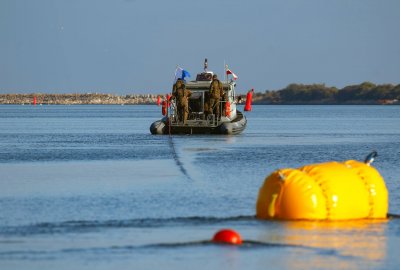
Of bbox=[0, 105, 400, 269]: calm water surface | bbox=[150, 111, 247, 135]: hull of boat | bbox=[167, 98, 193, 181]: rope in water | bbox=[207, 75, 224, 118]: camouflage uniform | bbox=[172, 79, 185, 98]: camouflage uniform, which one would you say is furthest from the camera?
bbox=[150, 111, 247, 135]: hull of boat

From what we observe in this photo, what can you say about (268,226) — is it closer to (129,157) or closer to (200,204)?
(200,204)

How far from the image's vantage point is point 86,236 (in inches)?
644

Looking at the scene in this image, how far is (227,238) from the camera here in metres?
15.5

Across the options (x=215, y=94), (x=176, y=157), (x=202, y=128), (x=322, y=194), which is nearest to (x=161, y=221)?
(x=322, y=194)

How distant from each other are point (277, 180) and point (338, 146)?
27629 millimetres

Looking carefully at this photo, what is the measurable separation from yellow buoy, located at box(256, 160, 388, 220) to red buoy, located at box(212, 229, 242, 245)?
187 centimetres

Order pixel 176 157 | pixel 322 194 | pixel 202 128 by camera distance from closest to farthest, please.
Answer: pixel 322 194 → pixel 176 157 → pixel 202 128

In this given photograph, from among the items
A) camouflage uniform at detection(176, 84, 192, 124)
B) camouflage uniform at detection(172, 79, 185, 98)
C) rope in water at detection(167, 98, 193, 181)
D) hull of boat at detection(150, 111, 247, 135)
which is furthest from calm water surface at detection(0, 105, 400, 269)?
hull of boat at detection(150, 111, 247, 135)

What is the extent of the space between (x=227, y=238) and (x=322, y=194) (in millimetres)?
2395

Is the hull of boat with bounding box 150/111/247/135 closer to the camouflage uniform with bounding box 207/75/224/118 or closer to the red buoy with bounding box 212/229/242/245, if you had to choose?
the camouflage uniform with bounding box 207/75/224/118

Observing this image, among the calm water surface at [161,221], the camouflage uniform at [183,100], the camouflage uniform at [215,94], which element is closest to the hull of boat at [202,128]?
the camouflage uniform at [183,100]

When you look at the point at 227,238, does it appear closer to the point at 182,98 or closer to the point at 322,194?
the point at 322,194

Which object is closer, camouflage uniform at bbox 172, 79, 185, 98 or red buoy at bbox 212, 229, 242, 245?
red buoy at bbox 212, 229, 242, 245

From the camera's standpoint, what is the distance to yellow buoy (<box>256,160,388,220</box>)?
1723 centimetres
